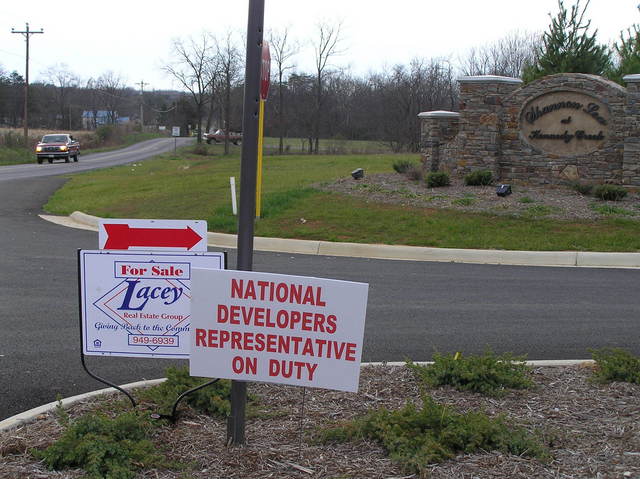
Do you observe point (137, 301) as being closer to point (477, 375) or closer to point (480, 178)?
point (477, 375)

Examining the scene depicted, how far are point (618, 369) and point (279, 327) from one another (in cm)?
267

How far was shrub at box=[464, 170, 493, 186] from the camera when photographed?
17.3m

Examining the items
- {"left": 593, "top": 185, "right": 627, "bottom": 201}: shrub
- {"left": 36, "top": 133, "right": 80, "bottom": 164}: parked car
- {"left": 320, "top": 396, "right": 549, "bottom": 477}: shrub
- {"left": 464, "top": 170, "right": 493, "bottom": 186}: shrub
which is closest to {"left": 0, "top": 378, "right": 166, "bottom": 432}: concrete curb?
{"left": 320, "top": 396, "right": 549, "bottom": 477}: shrub

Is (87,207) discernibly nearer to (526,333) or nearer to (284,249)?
(284,249)

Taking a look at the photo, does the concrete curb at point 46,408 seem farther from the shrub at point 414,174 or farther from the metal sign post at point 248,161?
the shrub at point 414,174

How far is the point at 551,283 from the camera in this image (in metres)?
10.3

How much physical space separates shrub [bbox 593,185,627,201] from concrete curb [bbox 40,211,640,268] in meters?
3.85

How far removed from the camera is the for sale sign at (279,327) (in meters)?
3.72

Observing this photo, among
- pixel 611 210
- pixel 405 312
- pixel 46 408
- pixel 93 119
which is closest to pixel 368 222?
pixel 611 210

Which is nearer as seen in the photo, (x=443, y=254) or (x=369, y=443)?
(x=369, y=443)

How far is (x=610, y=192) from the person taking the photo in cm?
1576

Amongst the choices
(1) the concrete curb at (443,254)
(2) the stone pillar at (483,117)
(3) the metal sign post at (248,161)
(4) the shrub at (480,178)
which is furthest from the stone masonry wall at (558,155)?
(3) the metal sign post at (248,161)

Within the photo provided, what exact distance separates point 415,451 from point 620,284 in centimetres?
737

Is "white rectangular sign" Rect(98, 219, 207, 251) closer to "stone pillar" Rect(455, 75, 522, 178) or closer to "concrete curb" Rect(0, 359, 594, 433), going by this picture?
"concrete curb" Rect(0, 359, 594, 433)
